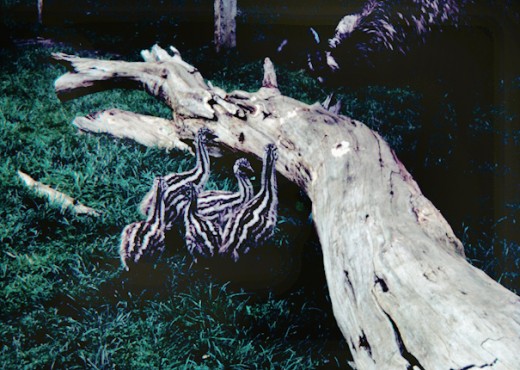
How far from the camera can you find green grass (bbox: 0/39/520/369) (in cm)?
195

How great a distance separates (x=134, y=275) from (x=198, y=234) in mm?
299

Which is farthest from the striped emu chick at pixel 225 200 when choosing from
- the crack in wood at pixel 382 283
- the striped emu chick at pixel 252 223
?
the crack in wood at pixel 382 283

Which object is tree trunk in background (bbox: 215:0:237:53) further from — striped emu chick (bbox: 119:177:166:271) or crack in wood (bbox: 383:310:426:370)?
crack in wood (bbox: 383:310:426:370)

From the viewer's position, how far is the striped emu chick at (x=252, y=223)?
2.14m

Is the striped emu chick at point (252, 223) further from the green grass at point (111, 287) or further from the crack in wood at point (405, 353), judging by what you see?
the crack in wood at point (405, 353)

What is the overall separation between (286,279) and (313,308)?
0.52 ft

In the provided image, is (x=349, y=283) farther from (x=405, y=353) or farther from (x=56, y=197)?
(x=56, y=197)

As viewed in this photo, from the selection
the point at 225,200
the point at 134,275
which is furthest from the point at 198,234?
the point at 134,275

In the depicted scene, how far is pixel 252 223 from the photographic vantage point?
216 centimetres

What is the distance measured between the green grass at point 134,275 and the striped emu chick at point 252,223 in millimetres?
71

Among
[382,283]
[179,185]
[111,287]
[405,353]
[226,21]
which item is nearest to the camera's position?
[405,353]

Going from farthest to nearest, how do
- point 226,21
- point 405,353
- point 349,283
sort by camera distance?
point 226,21 < point 349,283 < point 405,353

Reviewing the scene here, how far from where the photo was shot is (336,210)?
6.47 feet

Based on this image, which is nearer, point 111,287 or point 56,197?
point 111,287
